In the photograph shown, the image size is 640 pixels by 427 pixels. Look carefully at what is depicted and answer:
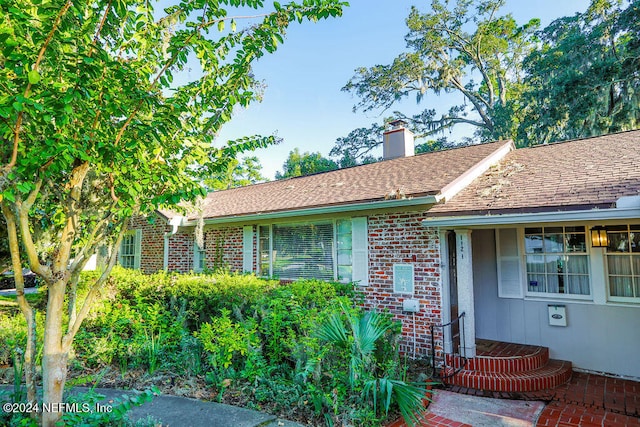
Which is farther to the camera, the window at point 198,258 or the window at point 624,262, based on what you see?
the window at point 198,258

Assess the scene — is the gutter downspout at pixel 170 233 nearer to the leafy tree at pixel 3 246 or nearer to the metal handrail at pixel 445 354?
the leafy tree at pixel 3 246

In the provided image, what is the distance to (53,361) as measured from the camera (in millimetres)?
3172

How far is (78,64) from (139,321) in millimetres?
4643

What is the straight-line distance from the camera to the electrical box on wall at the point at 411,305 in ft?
21.1

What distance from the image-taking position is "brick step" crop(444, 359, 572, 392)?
17.8 ft

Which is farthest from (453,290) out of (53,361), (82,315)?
(53,361)

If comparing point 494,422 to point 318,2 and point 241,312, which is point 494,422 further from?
point 318,2

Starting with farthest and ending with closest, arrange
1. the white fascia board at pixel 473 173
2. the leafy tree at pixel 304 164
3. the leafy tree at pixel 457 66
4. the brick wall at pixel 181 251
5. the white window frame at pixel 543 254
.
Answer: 1. the leafy tree at pixel 304 164
2. the leafy tree at pixel 457 66
3. the brick wall at pixel 181 251
4. the white fascia board at pixel 473 173
5. the white window frame at pixel 543 254

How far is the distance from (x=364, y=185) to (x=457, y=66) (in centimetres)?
1756

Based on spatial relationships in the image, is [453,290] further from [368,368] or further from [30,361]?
[30,361]

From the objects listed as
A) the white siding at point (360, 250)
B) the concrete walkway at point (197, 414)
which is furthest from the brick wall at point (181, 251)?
the concrete walkway at point (197, 414)

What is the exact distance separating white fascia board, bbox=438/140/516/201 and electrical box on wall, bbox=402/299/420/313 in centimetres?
182

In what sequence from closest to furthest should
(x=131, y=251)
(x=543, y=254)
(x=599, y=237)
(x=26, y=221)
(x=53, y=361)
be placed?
(x=26, y=221) < (x=53, y=361) < (x=599, y=237) < (x=543, y=254) < (x=131, y=251)

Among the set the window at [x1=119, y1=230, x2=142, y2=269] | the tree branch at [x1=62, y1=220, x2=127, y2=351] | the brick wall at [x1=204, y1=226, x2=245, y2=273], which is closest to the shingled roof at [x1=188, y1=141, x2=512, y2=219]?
the brick wall at [x1=204, y1=226, x2=245, y2=273]
